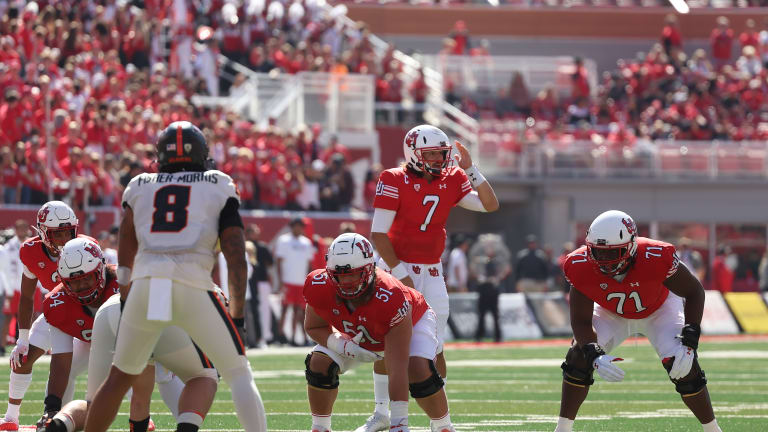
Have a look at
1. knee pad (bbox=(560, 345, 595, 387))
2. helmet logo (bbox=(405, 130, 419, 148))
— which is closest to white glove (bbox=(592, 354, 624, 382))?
knee pad (bbox=(560, 345, 595, 387))

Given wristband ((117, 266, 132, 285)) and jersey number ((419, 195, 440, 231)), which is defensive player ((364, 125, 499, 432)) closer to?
jersey number ((419, 195, 440, 231))

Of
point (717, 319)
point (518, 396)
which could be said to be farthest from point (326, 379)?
point (717, 319)

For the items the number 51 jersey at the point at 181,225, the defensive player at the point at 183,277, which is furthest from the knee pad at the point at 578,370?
the number 51 jersey at the point at 181,225

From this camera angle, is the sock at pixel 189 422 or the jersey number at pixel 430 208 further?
the jersey number at pixel 430 208

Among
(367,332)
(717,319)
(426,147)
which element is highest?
(426,147)

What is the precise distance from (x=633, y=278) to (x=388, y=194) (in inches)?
74.6

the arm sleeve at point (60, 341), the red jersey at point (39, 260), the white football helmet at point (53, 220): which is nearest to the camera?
the arm sleeve at point (60, 341)

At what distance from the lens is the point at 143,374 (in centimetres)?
800

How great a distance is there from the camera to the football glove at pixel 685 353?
8250 mm

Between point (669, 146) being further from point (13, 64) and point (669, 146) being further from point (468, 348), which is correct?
point (13, 64)

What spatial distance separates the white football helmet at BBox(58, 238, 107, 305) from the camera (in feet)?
28.2

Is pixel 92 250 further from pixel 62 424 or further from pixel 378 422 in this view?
pixel 378 422

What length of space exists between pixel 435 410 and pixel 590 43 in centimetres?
2844

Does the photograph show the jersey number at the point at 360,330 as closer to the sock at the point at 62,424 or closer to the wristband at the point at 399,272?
the wristband at the point at 399,272
